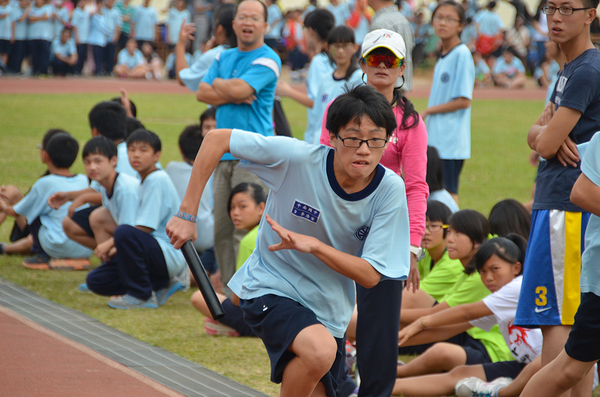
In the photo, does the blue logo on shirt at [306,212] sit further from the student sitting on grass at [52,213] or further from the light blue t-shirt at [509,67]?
the light blue t-shirt at [509,67]

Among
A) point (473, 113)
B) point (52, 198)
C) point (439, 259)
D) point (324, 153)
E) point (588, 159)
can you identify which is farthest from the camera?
point (473, 113)

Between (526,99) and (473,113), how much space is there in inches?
144

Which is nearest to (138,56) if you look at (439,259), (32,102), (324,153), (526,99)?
(32,102)

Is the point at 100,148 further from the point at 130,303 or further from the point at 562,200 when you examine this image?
the point at 562,200

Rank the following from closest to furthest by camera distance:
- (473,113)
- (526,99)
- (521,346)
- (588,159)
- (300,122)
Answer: (588,159), (521,346), (300,122), (473,113), (526,99)

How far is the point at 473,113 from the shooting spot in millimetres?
17656

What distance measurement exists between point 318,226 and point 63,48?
2122cm

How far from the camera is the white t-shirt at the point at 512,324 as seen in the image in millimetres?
3998

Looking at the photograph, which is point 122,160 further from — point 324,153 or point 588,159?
point 588,159

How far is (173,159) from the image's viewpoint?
11031 mm

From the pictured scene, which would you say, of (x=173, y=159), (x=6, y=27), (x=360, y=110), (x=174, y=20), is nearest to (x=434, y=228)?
(x=360, y=110)

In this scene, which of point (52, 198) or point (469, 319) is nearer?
point (469, 319)

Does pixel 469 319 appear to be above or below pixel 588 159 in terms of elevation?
below

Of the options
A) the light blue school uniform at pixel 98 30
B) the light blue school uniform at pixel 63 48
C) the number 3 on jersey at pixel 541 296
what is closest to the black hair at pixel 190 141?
the number 3 on jersey at pixel 541 296
